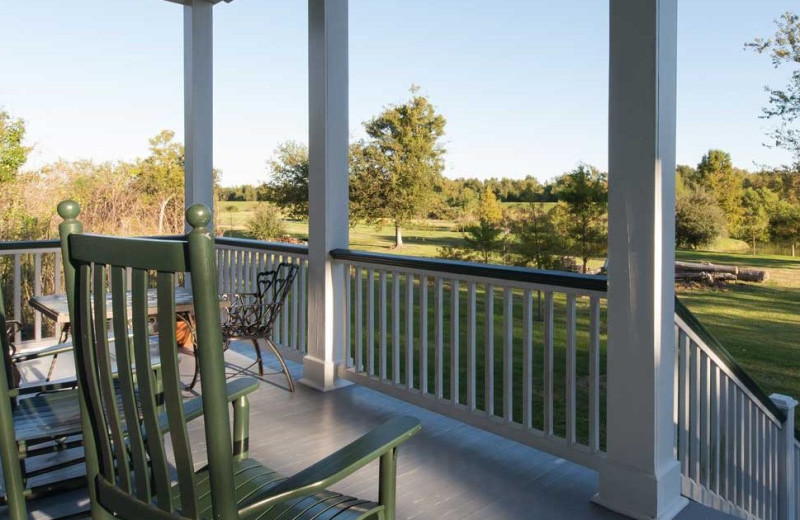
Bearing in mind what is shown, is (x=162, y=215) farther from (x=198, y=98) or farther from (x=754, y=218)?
(x=754, y=218)

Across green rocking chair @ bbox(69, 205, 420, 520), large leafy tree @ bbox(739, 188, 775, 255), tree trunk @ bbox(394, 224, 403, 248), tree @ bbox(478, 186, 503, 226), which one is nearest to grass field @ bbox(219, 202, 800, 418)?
large leafy tree @ bbox(739, 188, 775, 255)

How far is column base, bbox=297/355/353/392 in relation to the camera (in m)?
4.16

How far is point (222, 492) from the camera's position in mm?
1059

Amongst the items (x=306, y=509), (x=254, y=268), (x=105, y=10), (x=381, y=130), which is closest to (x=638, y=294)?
(x=306, y=509)

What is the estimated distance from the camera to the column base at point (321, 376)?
4164mm

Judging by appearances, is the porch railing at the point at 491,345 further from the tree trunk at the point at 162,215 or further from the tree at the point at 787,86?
the tree trunk at the point at 162,215


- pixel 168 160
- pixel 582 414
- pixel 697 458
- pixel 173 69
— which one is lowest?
pixel 582 414

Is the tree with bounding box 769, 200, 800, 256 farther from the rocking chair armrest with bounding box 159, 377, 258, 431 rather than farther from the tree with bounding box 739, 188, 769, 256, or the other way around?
the rocking chair armrest with bounding box 159, 377, 258, 431

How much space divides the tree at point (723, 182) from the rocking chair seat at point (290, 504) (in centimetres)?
542

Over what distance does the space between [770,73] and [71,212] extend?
7.61 m

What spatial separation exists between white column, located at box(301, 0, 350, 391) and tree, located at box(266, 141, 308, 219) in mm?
6229

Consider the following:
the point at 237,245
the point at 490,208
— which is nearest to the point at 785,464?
the point at 237,245

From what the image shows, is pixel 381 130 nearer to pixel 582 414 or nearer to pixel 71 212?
pixel 582 414

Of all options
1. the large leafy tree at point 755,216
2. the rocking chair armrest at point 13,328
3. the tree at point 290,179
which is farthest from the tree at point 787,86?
the tree at point 290,179
